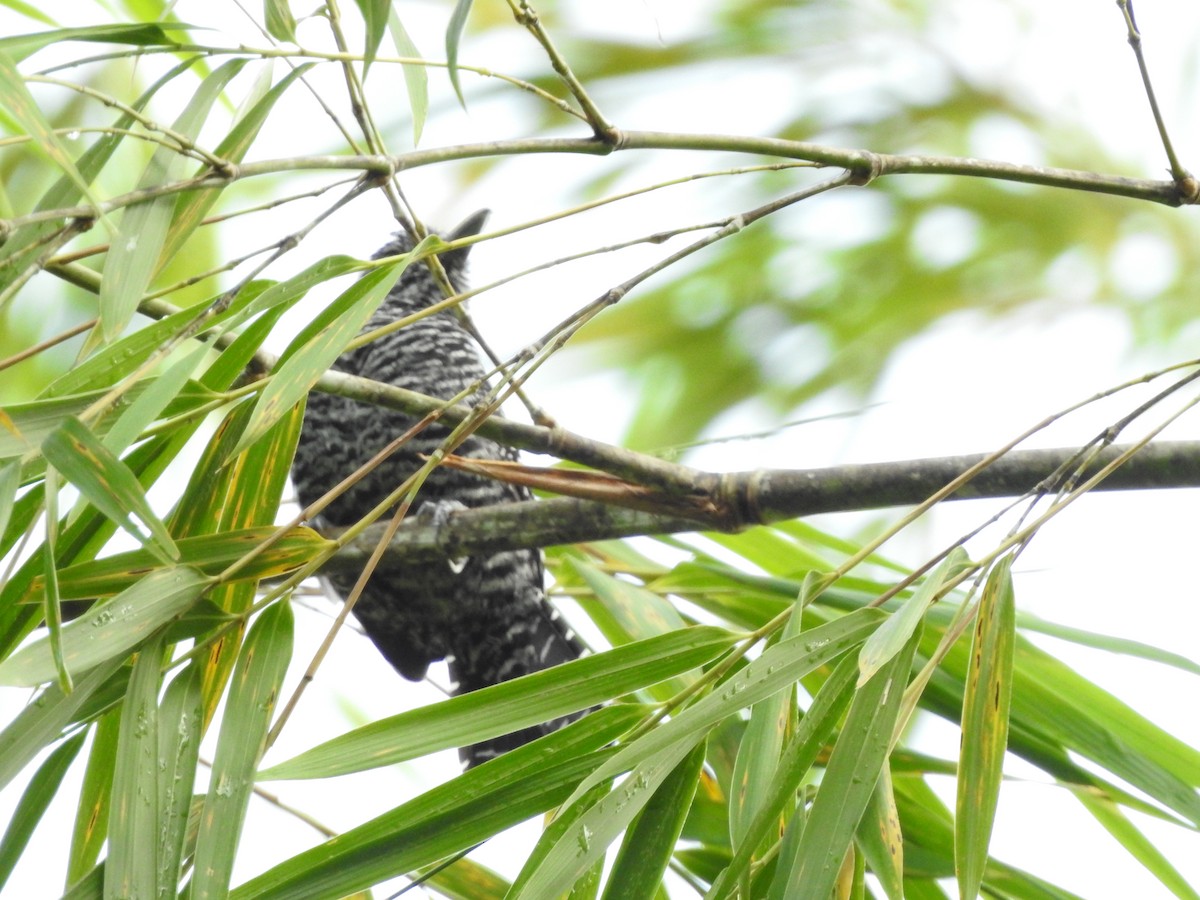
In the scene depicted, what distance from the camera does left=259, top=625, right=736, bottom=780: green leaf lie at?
2.68 feet

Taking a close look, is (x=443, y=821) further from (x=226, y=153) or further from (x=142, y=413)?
(x=226, y=153)

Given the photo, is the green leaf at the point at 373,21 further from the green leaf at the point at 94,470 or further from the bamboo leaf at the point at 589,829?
the bamboo leaf at the point at 589,829

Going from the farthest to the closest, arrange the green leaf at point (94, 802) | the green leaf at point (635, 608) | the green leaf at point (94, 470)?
1. the green leaf at point (635, 608)
2. the green leaf at point (94, 802)
3. the green leaf at point (94, 470)

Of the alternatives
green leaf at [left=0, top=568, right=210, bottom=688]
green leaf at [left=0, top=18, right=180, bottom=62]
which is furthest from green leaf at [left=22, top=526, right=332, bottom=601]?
green leaf at [left=0, top=18, right=180, bottom=62]

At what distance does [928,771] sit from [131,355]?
85 cm

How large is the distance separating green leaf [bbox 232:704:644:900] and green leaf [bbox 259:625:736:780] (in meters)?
0.02

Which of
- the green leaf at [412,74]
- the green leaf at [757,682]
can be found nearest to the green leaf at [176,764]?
the green leaf at [757,682]

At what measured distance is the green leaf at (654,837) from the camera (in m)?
0.81

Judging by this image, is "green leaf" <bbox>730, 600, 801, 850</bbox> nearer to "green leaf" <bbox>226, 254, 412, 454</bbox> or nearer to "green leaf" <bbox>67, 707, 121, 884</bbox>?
"green leaf" <bbox>226, 254, 412, 454</bbox>

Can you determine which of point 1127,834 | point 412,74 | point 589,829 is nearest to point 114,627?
point 589,829

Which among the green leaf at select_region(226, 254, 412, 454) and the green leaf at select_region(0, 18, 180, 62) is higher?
the green leaf at select_region(0, 18, 180, 62)

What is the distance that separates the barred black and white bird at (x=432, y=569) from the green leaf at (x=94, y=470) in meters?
1.14

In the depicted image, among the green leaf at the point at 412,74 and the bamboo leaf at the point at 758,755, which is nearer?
the bamboo leaf at the point at 758,755

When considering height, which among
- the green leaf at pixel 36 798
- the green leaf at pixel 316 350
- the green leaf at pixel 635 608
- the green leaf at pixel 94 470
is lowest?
the green leaf at pixel 36 798
